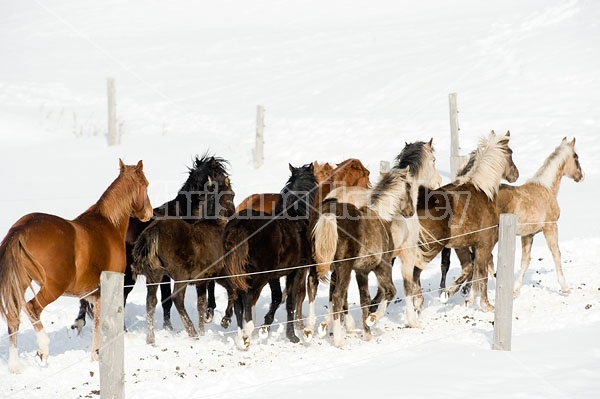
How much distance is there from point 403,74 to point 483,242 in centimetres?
1472

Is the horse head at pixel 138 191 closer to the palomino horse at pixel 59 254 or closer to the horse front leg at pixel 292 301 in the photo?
the palomino horse at pixel 59 254

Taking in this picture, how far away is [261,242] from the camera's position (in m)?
8.17

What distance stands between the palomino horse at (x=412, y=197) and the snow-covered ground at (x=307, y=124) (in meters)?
0.83

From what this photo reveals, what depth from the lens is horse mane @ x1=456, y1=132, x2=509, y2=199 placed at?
9.64m

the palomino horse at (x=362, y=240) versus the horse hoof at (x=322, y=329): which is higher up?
the palomino horse at (x=362, y=240)

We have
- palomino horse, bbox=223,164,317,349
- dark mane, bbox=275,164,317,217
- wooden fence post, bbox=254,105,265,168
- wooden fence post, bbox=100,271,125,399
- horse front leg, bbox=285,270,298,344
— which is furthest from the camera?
wooden fence post, bbox=254,105,265,168

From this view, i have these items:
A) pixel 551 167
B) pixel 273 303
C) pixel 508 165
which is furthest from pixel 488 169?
pixel 273 303

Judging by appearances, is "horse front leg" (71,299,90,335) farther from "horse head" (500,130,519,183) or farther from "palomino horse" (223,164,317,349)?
"horse head" (500,130,519,183)

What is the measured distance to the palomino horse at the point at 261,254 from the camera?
8.08 meters

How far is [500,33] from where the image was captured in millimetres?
25062

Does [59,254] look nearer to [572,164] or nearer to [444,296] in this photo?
[444,296]

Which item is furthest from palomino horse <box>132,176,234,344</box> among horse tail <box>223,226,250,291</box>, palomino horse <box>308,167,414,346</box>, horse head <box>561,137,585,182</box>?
horse head <box>561,137,585,182</box>

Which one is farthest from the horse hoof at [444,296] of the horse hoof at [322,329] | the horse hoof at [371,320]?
the horse hoof at [322,329]

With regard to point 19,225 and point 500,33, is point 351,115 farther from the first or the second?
point 19,225
